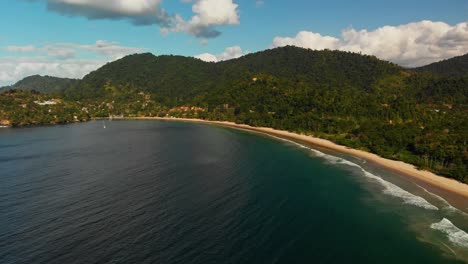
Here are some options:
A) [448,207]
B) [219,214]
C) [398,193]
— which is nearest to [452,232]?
[448,207]

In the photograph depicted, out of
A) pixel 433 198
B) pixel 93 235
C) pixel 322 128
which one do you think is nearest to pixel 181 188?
pixel 93 235

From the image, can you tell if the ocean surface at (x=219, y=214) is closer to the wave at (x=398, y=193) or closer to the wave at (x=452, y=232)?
the wave at (x=452, y=232)

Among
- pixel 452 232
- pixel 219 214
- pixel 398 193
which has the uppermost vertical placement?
pixel 398 193

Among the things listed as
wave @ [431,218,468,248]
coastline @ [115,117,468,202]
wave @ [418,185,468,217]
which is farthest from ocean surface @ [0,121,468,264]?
coastline @ [115,117,468,202]

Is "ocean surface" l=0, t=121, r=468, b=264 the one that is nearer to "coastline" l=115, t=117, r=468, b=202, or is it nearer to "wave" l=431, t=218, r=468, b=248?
"wave" l=431, t=218, r=468, b=248

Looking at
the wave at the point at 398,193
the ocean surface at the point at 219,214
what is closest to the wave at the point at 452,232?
the ocean surface at the point at 219,214

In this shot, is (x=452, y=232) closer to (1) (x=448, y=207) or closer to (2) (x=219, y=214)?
(1) (x=448, y=207)
